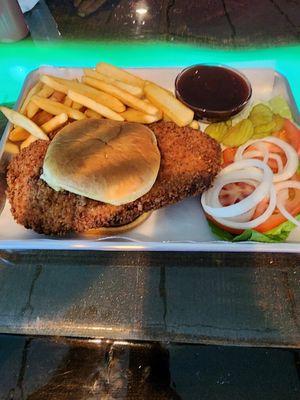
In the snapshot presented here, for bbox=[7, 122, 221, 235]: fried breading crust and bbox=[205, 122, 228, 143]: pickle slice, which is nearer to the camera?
bbox=[7, 122, 221, 235]: fried breading crust

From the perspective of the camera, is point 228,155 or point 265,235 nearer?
point 265,235

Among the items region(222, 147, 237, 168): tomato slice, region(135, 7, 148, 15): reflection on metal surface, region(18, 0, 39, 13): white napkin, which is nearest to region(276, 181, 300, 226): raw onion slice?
region(222, 147, 237, 168): tomato slice

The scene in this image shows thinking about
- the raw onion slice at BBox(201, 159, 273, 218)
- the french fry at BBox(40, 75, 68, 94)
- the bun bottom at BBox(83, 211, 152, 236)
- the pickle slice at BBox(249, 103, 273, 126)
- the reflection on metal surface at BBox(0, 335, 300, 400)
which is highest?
the french fry at BBox(40, 75, 68, 94)

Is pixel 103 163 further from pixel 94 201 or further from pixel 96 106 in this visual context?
pixel 96 106

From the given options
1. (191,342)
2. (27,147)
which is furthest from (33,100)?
(191,342)

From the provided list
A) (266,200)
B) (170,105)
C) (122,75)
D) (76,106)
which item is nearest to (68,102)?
(76,106)

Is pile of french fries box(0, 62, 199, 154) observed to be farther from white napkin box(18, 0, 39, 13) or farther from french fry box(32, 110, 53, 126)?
white napkin box(18, 0, 39, 13)
